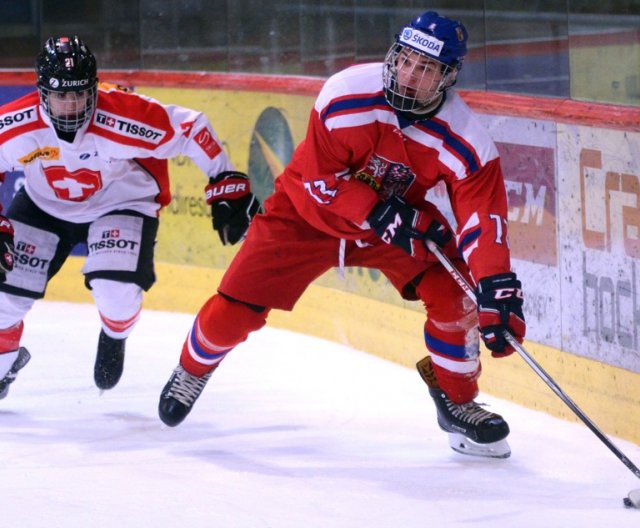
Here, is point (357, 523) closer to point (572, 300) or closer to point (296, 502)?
point (296, 502)

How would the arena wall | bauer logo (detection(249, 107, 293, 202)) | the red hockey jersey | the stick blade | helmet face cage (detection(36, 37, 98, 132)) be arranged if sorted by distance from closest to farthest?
the stick blade < the red hockey jersey < the arena wall < helmet face cage (detection(36, 37, 98, 132)) < bauer logo (detection(249, 107, 293, 202))

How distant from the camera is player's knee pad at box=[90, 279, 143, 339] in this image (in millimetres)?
4582

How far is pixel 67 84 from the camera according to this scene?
425 centimetres

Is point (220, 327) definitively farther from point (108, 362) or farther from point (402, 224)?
point (108, 362)

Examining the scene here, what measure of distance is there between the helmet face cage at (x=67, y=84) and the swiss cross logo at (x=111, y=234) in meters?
0.40

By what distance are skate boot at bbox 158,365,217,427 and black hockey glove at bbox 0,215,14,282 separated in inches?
24.4

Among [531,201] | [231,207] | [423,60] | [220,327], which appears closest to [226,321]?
[220,327]

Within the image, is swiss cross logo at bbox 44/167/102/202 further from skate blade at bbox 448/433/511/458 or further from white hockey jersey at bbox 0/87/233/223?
skate blade at bbox 448/433/511/458

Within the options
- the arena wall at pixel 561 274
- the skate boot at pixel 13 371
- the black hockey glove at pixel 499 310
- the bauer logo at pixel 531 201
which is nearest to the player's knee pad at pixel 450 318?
the black hockey glove at pixel 499 310

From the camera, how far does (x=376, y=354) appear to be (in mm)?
5469

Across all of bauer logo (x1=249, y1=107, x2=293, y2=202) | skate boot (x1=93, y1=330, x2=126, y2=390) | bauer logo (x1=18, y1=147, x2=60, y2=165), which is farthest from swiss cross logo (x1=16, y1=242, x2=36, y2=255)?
bauer logo (x1=249, y1=107, x2=293, y2=202)

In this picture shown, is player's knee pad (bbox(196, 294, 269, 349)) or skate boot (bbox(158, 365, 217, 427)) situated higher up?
player's knee pad (bbox(196, 294, 269, 349))

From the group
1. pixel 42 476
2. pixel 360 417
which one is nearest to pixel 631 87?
pixel 360 417

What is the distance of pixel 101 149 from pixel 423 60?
129 cm
